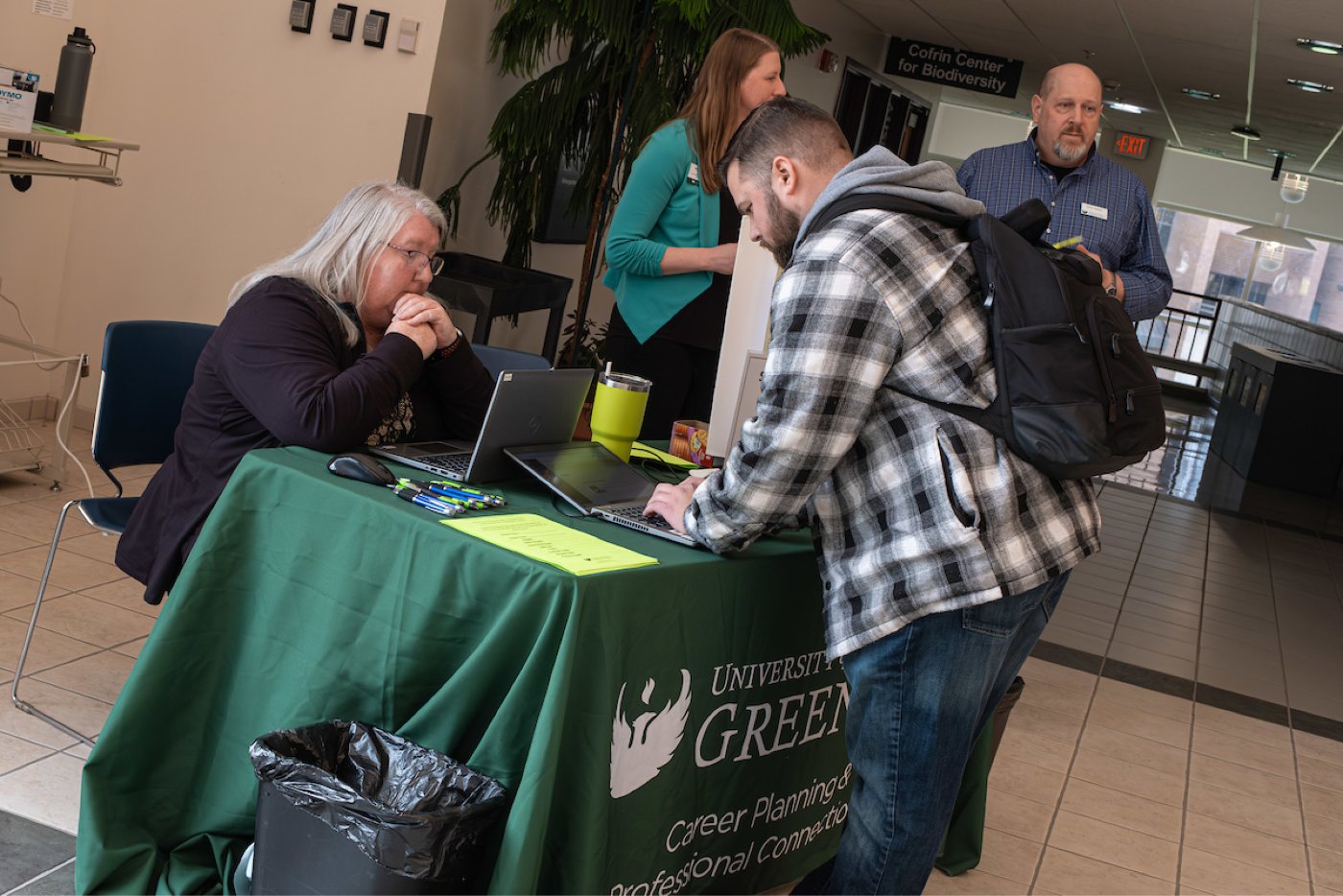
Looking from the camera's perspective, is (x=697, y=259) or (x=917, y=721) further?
(x=697, y=259)

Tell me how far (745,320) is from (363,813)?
1.23 meters

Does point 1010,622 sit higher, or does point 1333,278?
point 1333,278

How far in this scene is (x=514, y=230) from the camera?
516 cm

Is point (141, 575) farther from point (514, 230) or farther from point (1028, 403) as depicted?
point (514, 230)

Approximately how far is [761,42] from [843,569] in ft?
5.36

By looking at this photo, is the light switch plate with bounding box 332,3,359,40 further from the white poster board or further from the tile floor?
the white poster board

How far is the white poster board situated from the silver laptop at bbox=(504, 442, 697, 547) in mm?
285

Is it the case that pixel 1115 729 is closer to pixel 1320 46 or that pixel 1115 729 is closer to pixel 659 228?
pixel 659 228

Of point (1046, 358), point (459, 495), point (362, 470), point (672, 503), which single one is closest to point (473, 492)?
point (459, 495)

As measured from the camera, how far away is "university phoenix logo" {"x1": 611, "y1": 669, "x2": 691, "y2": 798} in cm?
182

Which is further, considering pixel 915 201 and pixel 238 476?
pixel 238 476

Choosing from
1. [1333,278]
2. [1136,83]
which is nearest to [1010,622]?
[1136,83]

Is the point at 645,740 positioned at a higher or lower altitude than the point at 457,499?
lower

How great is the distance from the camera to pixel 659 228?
3.23 m
